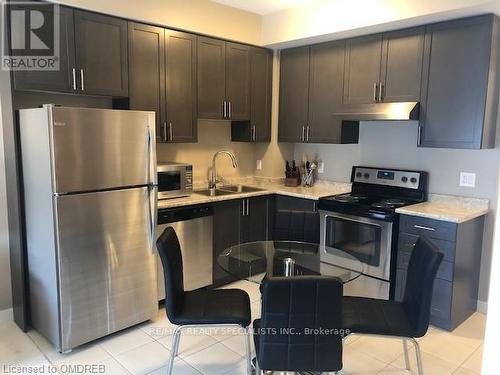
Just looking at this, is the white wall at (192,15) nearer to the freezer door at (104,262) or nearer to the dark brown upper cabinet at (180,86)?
the dark brown upper cabinet at (180,86)

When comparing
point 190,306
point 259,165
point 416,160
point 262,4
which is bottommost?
point 190,306

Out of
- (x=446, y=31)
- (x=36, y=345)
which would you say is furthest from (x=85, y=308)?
(x=446, y=31)

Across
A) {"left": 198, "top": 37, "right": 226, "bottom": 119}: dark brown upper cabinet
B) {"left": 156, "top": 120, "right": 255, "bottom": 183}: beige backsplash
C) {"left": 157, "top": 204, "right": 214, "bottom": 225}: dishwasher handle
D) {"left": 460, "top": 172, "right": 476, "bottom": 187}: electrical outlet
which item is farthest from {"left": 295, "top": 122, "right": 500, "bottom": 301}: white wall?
{"left": 157, "top": 204, "right": 214, "bottom": 225}: dishwasher handle

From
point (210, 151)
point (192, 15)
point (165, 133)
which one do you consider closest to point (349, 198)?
point (210, 151)

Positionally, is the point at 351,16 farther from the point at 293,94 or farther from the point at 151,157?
the point at 151,157

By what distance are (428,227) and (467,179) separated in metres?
0.66

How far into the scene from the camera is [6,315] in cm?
299

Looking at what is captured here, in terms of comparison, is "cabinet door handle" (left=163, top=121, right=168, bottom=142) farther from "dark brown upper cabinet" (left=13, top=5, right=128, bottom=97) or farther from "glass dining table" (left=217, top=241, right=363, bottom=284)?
"glass dining table" (left=217, top=241, right=363, bottom=284)

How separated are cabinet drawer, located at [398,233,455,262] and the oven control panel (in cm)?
60

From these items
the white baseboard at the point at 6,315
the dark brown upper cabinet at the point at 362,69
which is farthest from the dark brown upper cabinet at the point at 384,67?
the white baseboard at the point at 6,315

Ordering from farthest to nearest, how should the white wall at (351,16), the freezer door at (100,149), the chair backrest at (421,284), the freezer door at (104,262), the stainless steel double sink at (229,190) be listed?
the stainless steel double sink at (229,190) → the white wall at (351,16) → the freezer door at (104,262) → the freezer door at (100,149) → the chair backrest at (421,284)

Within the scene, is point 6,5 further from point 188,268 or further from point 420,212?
point 420,212

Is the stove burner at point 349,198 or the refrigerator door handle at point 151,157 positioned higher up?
the refrigerator door handle at point 151,157

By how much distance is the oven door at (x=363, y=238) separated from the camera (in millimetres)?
3172
